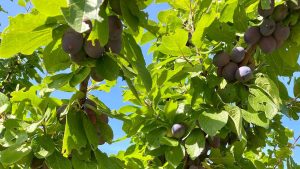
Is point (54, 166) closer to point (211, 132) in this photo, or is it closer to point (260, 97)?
point (211, 132)

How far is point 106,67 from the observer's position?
4.47ft

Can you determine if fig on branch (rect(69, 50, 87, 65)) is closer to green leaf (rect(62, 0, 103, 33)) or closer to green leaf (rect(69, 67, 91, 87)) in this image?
green leaf (rect(69, 67, 91, 87))

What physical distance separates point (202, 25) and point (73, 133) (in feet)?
2.32

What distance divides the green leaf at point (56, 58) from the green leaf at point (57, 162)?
1.08 feet

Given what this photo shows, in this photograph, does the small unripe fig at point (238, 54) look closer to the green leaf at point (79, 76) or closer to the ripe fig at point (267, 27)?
the ripe fig at point (267, 27)

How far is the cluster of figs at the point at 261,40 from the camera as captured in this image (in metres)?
1.67

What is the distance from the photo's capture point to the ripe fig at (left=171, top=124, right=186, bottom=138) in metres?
2.00

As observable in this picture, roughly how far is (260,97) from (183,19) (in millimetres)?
734

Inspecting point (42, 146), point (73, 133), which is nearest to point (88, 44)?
point (73, 133)

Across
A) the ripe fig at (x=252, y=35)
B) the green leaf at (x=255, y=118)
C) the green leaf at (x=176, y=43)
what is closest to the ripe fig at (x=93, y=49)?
the green leaf at (x=176, y=43)

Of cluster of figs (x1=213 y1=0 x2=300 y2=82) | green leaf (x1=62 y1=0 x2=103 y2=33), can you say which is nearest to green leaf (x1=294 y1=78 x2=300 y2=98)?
cluster of figs (x1=213 y1=0 x2=300 y2=82)

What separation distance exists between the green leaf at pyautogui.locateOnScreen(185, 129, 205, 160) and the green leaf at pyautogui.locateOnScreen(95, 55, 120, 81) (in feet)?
2.15

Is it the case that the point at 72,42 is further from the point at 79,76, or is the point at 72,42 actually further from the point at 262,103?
the point at 262,103

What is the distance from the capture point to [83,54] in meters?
1.33
